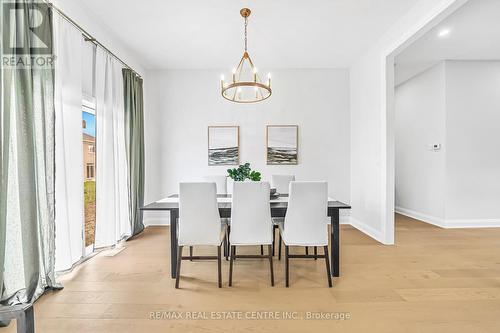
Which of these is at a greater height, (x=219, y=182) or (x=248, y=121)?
(x=248, y=121)

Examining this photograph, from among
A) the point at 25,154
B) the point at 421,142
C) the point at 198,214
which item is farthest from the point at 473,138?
the point at 25,154

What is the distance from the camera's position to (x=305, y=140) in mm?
4980

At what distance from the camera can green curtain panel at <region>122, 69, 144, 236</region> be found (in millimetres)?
4027

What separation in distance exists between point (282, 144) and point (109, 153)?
2.80m

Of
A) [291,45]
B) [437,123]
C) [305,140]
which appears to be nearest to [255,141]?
[305,140]

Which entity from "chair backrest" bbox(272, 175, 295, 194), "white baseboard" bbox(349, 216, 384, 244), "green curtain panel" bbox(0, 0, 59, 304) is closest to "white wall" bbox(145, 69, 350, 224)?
"white baseboard" bbox(349, 216, 384, 244)

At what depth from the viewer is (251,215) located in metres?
2.48

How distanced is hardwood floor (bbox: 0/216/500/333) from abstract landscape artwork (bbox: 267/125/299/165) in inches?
→ 77.8

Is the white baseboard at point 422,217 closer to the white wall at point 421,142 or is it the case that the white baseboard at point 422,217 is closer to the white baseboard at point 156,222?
the white wall at point 421,142

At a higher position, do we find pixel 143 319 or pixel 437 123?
pixel 437 123

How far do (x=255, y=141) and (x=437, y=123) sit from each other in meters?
3.21

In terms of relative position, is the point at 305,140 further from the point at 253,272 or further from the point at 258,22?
the point at 253,272

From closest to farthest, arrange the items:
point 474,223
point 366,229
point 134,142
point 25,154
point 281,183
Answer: point 25,154, point 281,183, point 134,142, point 366,229, point 474,223

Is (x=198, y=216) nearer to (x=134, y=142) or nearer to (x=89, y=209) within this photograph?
(x=89, y=209)
